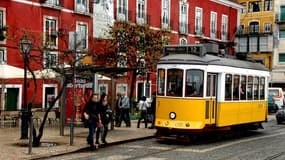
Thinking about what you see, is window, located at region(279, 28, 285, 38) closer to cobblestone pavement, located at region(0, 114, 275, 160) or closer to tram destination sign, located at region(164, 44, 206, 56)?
cobblestone pavement, located at region(0, 114, 275, 160)

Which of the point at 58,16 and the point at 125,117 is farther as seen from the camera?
the point at 58,16

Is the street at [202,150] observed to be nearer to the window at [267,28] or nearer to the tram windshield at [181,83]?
the tram windshield at [181,83]

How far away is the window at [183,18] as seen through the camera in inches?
1932

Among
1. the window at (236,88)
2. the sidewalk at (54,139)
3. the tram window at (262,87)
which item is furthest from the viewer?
the tram window at (262,87)

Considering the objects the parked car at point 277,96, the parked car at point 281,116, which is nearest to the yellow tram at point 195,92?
the parked car at point 281,116

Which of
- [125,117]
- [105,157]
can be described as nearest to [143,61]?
[125,117]

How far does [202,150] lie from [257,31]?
54313 millimetres

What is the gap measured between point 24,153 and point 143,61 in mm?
14815

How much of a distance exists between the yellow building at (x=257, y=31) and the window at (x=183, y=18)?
17727 mm

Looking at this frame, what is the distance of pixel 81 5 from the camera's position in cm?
3788

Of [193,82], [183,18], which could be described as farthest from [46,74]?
[183,18]

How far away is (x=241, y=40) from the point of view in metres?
69.3

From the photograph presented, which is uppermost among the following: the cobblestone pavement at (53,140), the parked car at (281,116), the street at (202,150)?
the parked car at (281,116)

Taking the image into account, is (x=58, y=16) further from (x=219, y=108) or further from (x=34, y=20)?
(x=219, y=108)
